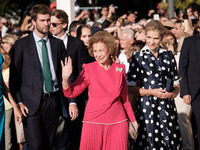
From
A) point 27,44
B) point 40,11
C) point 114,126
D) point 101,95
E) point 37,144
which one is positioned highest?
point 40,11

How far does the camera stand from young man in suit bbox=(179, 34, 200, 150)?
704 centimetres

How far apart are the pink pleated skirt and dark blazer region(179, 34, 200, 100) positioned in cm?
183

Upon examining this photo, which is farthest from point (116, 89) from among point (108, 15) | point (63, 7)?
point (108, 15)

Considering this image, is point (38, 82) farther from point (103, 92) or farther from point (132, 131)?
point (132, 131)

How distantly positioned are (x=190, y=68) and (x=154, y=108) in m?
1.10

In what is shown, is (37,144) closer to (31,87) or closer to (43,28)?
(31,87)

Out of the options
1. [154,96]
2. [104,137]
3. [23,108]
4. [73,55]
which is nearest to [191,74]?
[154,96]

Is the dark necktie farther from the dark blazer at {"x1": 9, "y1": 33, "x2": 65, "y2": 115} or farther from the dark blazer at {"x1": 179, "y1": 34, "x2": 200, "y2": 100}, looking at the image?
Result: the dark blazer at {"x1": 179, "y1": 34, "x2": 200, "y2": 100}

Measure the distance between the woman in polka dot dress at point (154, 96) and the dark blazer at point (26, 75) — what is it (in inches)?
56.8

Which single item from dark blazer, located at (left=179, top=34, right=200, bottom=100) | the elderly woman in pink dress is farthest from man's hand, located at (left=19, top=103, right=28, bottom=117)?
dark blazer, located at (left=179, top=34, right=200, bottom=100)

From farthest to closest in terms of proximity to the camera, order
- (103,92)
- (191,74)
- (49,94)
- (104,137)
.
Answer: (191,74), (49,94), (103,92), (104,137)

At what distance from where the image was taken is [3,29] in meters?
15.3

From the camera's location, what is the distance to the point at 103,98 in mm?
5723

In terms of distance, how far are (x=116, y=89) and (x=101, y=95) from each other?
0.73ft
